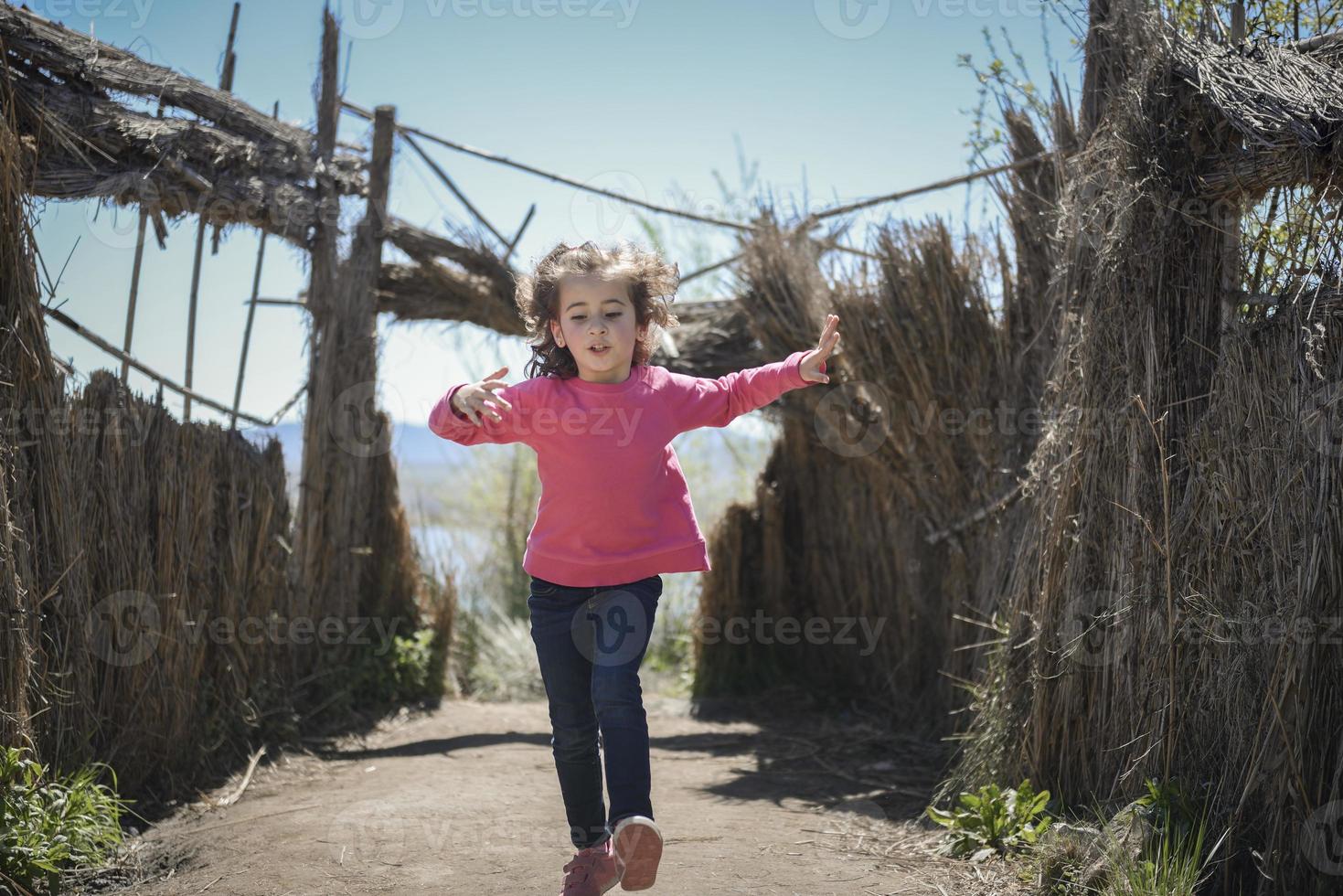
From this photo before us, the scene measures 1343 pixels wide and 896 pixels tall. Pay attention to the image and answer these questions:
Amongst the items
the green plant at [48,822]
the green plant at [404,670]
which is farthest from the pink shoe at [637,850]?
the green plant at [404,670]

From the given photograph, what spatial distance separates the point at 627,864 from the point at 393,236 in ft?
14.8

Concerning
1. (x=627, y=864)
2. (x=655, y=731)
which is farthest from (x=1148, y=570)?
(x=655, y=731)

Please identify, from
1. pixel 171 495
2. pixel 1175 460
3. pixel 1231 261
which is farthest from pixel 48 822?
pixel 1231 261

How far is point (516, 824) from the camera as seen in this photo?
12.6ft

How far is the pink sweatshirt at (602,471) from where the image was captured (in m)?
2.92

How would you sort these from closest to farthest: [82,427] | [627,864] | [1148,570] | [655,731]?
[627,864]
[1148,570]
[82,427]
[655,731]

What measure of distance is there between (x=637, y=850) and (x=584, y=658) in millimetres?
554

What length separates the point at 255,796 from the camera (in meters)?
4.40

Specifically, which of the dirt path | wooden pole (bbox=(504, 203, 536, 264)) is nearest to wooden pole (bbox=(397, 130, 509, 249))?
wooden pole (bbox=(504, 203, 536, 264))

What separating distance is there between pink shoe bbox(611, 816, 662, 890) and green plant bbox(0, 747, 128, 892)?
1.76 metres

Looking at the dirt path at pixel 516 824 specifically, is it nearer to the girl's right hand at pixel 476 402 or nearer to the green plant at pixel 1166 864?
the green plant at pixel 1166 864

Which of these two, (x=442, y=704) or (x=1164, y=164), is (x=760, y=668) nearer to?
(x=442, y=704)

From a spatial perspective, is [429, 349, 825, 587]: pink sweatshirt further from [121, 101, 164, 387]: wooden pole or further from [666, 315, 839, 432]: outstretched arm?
[121, 101, 164, 387]: wooden pole

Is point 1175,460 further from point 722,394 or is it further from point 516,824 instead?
point 516,824
